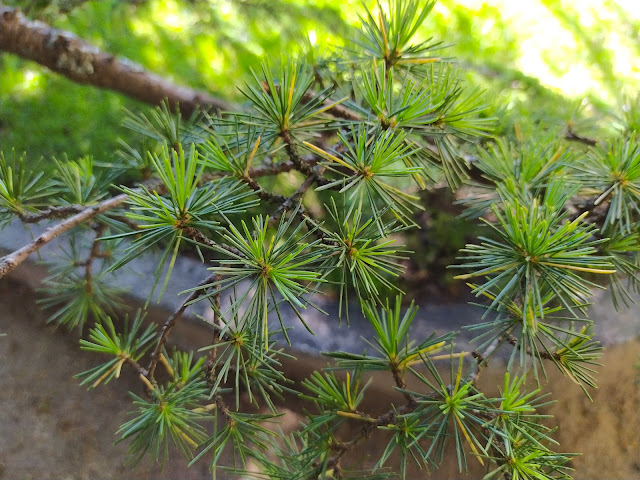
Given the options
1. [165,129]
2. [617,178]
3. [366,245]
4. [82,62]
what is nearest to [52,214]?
[165,129]

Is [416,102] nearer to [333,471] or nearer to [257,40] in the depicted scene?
[333,471]

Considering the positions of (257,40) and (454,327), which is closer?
(454,327)

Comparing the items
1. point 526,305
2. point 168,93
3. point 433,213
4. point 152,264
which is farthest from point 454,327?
point 168,93

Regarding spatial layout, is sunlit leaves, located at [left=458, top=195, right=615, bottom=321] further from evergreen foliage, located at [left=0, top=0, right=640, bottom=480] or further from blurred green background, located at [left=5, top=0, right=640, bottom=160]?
blurred green background, located at [left=5, top=0, right=640, bottom=160]

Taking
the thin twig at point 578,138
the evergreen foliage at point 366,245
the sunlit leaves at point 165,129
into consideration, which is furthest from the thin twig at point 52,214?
the thin twig at point 578,138

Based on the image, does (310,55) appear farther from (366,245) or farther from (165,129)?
(366,245)

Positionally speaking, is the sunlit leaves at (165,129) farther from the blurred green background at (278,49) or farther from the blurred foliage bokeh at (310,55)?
the blurred green background at (278,49)
